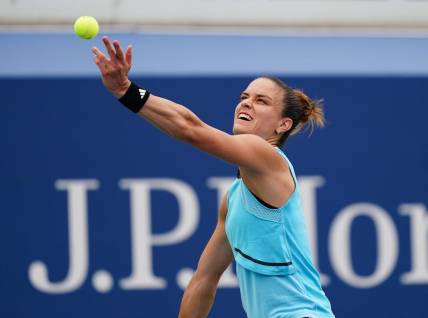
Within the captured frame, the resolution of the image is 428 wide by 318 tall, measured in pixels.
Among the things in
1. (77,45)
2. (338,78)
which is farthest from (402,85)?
(77,45)

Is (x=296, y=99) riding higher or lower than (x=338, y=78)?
lower

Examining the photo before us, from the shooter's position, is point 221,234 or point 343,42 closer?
point 221,234

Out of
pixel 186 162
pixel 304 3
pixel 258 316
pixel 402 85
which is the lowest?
pixel 258 316

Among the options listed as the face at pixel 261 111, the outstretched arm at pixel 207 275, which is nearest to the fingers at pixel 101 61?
the face at pixel 261 111

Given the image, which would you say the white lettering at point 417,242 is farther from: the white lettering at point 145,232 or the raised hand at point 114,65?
the raised hand at point 114,65

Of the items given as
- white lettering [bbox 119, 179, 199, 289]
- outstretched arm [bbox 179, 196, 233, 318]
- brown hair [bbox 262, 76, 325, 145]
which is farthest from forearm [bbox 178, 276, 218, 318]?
white lettering [bbox 119, 179, 199, 289]

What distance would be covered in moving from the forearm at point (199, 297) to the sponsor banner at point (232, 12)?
2.23 metres

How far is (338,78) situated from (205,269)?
73.3 inches

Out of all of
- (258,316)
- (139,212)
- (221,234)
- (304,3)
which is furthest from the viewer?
(304,3)

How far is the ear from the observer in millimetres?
4013

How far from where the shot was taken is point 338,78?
224 inches

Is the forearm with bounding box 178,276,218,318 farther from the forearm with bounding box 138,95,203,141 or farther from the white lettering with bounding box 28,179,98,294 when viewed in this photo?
the white lettering with bounding box 28,179,98,294

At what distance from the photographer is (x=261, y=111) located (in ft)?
12.9

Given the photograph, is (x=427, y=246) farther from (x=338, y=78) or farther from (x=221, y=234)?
(x=221, y=234)
